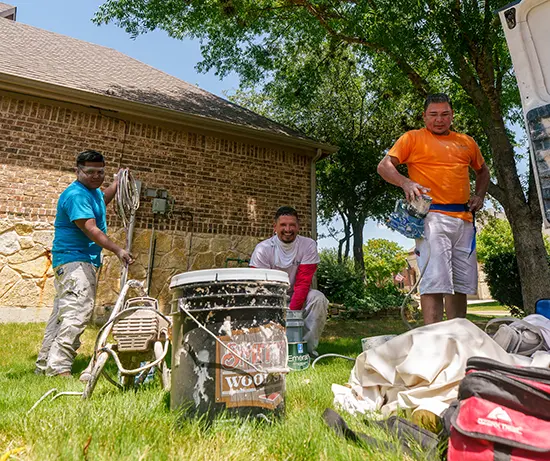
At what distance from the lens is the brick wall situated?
664cm

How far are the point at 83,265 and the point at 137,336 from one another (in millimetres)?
1461

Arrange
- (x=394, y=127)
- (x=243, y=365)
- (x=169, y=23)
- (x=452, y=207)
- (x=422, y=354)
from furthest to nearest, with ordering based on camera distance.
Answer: (x=394, y=127)
(x=169, y=23)
(x=452, y=207)
(x=422, y=354)
(x=243, y=365)

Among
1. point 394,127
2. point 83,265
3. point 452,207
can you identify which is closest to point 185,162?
point 83,265

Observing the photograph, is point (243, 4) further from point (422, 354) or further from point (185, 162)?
point (422, 354)

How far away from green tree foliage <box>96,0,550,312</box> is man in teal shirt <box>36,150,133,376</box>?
16.0 ft

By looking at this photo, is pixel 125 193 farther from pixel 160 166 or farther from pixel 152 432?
pixel 160 166

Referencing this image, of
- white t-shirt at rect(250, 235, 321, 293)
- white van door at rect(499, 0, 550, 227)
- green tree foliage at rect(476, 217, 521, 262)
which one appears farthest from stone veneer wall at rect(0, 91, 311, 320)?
green tree foliage at rect(476, 217, 521, 262)

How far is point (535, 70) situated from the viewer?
8.72 feet

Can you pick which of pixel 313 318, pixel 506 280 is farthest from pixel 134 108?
pixel 506 280

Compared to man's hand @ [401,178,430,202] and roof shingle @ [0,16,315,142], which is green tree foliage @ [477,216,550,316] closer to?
roof shingle @ [0,16,315,142]

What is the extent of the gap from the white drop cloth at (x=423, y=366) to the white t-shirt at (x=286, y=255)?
195 cm

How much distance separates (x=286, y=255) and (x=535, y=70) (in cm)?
257

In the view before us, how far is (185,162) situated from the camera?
8031 millimetres

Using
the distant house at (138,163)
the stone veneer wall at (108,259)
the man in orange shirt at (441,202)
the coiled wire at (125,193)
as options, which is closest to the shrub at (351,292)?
the distant house at (138,163)
